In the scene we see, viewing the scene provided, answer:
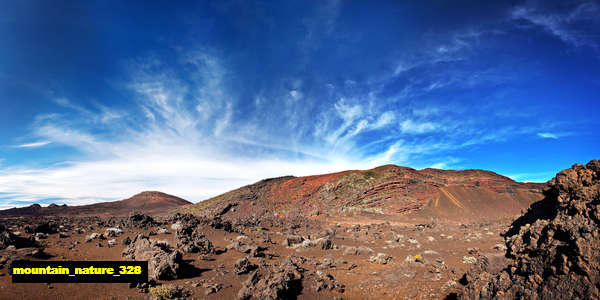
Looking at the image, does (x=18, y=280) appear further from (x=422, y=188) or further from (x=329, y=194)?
(x=422, y=188)

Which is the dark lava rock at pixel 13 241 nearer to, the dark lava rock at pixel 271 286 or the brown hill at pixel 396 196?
the dark lava rock at pixel 271 286

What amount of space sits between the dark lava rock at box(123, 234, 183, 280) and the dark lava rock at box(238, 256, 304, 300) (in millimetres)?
2326

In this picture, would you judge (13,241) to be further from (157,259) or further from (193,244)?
(193,244)

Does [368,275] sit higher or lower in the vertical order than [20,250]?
lower

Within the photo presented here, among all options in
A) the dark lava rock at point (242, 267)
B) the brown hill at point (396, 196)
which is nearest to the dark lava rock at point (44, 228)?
the dark lava rock at point (242, 267)

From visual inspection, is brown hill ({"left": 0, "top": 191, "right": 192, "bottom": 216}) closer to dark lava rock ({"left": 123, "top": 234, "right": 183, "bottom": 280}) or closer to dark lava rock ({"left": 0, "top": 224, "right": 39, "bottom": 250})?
dark lava rock ({"left": 0, "top": 224, "right": 39, "bottom": 250})

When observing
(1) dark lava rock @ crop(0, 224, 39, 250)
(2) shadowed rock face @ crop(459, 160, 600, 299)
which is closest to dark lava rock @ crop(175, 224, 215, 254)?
(1) dark lava rock @ crop(0, 224, 39, 250)

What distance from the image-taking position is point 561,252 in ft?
11.9

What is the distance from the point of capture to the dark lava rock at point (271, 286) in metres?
6.25

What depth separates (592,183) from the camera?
4.15m

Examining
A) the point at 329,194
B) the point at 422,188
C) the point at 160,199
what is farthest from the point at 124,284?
the point at 160,199

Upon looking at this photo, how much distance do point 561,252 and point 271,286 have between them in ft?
18.9

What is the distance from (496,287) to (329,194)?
36034mm

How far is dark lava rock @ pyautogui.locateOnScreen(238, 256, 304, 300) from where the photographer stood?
625 cm
